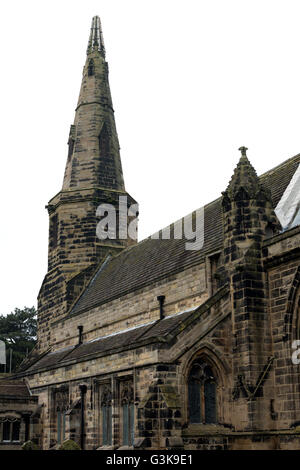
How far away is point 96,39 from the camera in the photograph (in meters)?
39.5

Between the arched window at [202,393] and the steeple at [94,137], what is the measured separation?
19178mm

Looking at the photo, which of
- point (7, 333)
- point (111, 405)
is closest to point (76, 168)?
point (111, 405)

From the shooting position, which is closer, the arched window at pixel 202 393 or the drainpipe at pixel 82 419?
the arched window at pixel 202 393

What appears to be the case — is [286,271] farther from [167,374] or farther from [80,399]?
[80,399]

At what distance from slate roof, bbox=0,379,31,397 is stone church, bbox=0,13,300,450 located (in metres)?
0.42

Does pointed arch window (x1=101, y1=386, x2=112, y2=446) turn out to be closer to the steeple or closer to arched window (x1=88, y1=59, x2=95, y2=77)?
the steeple

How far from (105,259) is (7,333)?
4252 cm

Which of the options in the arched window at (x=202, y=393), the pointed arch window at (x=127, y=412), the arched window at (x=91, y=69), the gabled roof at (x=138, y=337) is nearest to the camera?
the arched window at (x=202, y=393)

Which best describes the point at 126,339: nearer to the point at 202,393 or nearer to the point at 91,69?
the point at 202,393

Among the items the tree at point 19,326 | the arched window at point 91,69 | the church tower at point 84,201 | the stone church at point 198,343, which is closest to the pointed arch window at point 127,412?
the stone church at point 198,343

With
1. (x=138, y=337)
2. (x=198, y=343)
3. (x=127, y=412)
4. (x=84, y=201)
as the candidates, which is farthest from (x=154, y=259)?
(x=198, y=343)

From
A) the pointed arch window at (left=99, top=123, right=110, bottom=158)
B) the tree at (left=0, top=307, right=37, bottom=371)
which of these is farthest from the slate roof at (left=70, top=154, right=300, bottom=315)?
the tree at (left=0, top=307, right=37, bottom=371)

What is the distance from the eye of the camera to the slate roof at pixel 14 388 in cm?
2809

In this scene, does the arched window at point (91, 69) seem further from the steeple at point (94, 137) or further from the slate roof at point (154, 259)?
the slate roof at point (154, 259)
